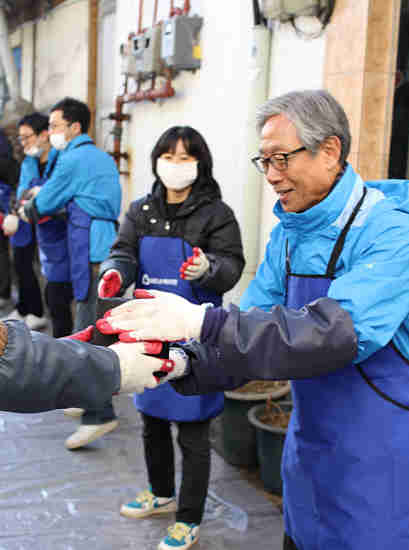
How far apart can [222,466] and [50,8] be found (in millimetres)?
7679

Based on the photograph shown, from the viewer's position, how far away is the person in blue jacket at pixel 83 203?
4258 mm

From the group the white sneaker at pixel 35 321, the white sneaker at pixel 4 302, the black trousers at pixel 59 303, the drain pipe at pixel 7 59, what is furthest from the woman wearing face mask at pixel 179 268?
the drain pipe at pixel 7 59

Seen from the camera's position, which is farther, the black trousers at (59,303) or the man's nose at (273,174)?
the black trousers at (59,303)

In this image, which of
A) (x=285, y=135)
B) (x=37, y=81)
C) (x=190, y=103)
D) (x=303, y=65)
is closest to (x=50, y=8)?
(x=37, y=81)

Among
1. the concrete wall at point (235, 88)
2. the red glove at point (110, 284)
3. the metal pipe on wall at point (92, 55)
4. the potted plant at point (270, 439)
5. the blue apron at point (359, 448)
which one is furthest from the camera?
the metal pipe on wall at point (92, 55)

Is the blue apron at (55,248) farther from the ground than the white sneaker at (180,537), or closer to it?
farther from the ground

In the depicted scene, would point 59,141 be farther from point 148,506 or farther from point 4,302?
point 4,302

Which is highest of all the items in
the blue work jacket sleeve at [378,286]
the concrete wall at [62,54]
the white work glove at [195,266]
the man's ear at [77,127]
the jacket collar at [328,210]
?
the concrete wall at [62,54]

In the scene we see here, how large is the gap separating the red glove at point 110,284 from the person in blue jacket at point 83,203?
1.39 meters

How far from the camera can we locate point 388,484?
1643 mm

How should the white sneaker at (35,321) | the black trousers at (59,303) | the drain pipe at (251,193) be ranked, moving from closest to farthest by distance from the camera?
1. the drain pipe at (251,193)
2. the black trousers at (59,303)
3. the white sneaker at (35,321)

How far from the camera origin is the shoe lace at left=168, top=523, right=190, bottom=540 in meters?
2.92

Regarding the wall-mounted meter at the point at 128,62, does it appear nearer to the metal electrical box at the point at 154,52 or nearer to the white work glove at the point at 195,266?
the metal electrical box at the point at 154,52

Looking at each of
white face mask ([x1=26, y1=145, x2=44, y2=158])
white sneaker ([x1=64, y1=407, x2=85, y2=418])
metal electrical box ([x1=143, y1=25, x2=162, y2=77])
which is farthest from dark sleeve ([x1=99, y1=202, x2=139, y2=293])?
metal electrical box ([x1=143, y1=25, x2=162, y2=77])
